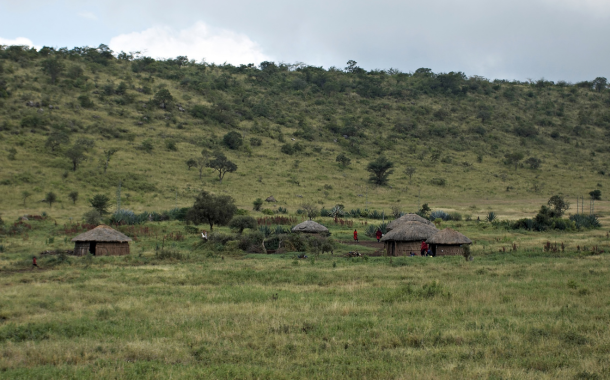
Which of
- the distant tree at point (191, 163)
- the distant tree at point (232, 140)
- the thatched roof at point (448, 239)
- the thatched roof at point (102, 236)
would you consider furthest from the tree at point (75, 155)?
the thatched roof at point (448, 239)

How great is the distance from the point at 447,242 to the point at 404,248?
8.55 feet

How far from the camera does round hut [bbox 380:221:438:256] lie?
2764 centimetres

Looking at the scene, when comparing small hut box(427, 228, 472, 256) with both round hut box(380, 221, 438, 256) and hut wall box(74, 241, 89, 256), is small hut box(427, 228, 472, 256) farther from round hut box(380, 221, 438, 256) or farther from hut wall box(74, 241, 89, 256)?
hut wall box(74, 241, 89, 256)

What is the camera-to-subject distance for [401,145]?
81.6 metres

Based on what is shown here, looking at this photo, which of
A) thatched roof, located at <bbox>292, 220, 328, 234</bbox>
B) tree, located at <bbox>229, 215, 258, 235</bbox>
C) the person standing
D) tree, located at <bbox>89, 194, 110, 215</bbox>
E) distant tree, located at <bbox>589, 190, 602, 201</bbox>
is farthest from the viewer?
distant tree, located at <bbox>589, 190, 602, 201</bbox>

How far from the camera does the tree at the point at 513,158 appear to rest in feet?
245

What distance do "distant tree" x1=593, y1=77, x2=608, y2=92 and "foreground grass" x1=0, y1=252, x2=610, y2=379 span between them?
119 m

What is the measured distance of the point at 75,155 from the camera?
53875mm

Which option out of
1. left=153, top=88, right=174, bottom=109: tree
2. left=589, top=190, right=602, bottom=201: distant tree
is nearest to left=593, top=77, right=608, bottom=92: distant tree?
left=589, top=190, right=602, bottom=201: distant tree

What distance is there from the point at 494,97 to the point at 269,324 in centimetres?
10933

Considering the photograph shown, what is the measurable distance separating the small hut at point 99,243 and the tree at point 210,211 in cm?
930

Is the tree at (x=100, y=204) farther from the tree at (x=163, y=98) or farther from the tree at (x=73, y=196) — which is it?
the tree at (x=163, y=98)

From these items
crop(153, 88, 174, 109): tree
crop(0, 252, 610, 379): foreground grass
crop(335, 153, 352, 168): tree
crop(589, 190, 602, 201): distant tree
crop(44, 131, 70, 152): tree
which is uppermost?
crop(153, 88, 174, 109): tree

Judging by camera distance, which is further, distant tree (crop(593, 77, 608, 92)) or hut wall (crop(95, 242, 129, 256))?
distant tree (crop(593, 77, 608, 92))
